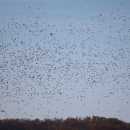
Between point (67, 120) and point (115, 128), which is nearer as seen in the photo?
point (115, 128)

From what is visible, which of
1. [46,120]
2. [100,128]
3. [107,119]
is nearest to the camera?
[100,128]

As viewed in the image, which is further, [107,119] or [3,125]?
[107,119]

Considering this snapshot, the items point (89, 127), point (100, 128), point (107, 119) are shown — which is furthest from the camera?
point (107, 119)

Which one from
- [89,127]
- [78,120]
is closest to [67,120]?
[78,120]

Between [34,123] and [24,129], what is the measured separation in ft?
17.1

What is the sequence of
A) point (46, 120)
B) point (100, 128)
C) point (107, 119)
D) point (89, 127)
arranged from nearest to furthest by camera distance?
1. point (100, 128)
2. point (89, 127)
3. point (46, 120)
4. point (107, 119)

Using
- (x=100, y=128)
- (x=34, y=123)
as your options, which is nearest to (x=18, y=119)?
(x=34, y=123)

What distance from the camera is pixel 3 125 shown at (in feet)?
224

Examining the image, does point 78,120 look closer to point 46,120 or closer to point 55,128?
point 46,120

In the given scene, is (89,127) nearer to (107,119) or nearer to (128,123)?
(128,123)

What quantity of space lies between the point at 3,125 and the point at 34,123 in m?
6.83

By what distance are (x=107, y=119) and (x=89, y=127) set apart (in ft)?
63.1

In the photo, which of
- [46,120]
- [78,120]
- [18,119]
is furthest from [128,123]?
[18,119]

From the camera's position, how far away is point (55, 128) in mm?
68500
